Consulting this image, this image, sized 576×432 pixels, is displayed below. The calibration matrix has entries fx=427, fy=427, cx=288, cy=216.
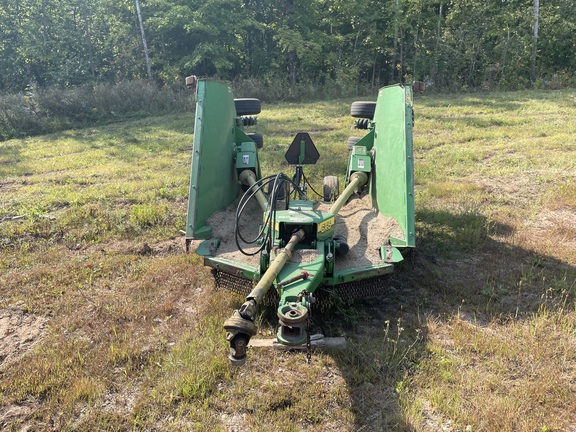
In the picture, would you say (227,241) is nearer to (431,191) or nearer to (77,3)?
(431,191)

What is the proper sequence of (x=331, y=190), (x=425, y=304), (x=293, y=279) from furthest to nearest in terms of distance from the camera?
(x=331, y=190) < (x=425, y=304) < (x=293, y=279)

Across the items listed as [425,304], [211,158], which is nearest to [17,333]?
[211,158]

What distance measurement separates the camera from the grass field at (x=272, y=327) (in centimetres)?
238

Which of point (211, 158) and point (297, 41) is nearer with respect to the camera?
point (211, 158)

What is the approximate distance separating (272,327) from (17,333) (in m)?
1.89

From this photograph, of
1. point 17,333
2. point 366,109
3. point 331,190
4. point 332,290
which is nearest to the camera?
point 332,290

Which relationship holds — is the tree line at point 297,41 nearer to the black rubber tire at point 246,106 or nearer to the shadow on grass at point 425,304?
the black rubber tire at point 246,106

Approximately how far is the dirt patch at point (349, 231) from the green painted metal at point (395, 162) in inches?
4.6

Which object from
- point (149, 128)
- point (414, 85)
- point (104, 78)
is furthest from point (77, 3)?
point (414, 85)

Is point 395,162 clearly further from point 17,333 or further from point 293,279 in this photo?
point 17,333

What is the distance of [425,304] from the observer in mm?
3424

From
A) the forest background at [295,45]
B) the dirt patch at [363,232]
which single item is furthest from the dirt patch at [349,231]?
the forest background at [295,45]

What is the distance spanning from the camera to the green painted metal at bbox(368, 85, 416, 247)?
3.40 meters

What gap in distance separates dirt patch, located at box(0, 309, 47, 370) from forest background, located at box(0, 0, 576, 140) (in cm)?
1482
